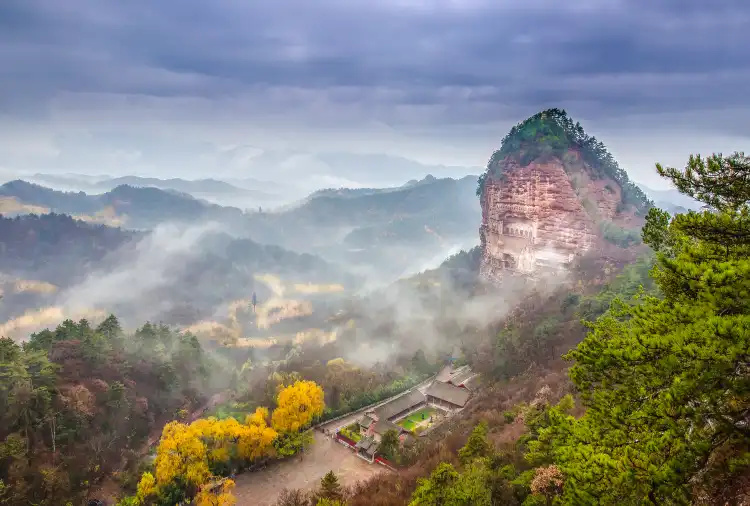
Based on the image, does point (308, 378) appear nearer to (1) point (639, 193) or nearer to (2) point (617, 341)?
(2) point (617, 341)

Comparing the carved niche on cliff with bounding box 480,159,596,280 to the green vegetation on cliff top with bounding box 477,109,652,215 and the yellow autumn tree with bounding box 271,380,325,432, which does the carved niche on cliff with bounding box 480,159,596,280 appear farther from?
the yellow autumn tree with bounding box 271,380,325,432

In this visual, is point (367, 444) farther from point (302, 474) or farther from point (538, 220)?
point (538, 220)

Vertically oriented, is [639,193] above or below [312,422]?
above

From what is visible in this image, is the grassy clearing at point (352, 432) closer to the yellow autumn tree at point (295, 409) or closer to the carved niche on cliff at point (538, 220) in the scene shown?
the yellow autumn tree at point (295, 409)

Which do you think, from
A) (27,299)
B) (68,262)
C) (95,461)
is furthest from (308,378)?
(68,262)

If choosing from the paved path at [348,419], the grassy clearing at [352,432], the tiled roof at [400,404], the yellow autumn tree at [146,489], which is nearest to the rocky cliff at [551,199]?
the paved path at [348,419]

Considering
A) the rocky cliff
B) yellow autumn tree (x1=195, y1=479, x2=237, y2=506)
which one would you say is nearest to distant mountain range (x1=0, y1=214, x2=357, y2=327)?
the rocky cliff
